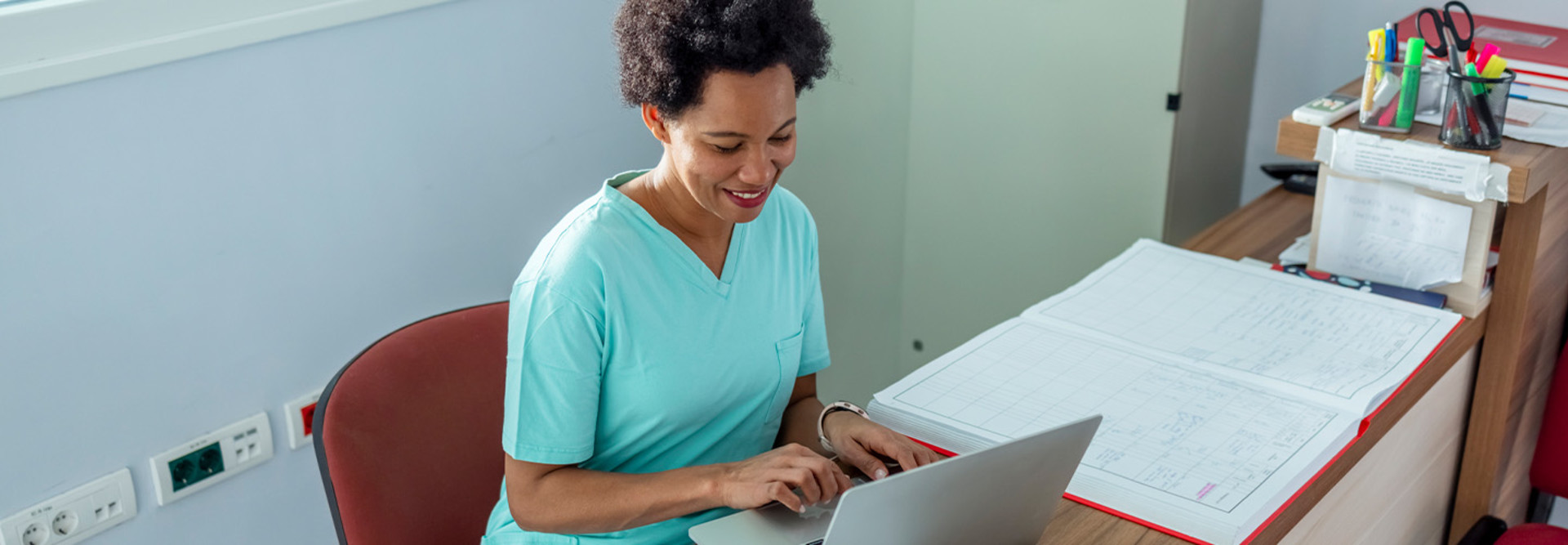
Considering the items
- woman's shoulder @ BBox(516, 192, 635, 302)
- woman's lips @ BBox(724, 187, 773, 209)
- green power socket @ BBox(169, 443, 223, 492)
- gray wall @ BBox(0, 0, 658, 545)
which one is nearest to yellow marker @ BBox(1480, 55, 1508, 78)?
woman's lips @ BBox(724, 187, 773, 209)

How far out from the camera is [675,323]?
4.29 ft

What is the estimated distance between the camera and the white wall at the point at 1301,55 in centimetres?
219

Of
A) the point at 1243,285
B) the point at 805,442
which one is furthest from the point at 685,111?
the point at 1243,285

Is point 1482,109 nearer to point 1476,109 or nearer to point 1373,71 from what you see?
point 1476,109

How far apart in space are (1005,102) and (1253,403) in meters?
0.97

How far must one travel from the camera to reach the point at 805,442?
4.77ft

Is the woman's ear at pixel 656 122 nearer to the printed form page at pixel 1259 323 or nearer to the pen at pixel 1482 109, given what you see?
the printed form page at pixel 1259 323

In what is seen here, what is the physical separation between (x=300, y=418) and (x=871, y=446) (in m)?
1.07

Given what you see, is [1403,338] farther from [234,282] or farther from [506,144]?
→ [234,282]

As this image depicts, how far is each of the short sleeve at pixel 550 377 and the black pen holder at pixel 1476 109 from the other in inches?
41.9

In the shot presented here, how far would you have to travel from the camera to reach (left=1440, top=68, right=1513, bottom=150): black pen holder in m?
1.56

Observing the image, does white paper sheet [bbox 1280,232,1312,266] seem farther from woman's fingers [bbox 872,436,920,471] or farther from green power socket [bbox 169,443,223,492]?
green power socket [bbox 169,443,223,492]

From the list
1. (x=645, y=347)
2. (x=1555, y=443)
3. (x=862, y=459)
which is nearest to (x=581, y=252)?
(x=645, y=347)

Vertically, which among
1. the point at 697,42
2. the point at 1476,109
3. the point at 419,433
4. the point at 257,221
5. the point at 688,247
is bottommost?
the point at 419,433
